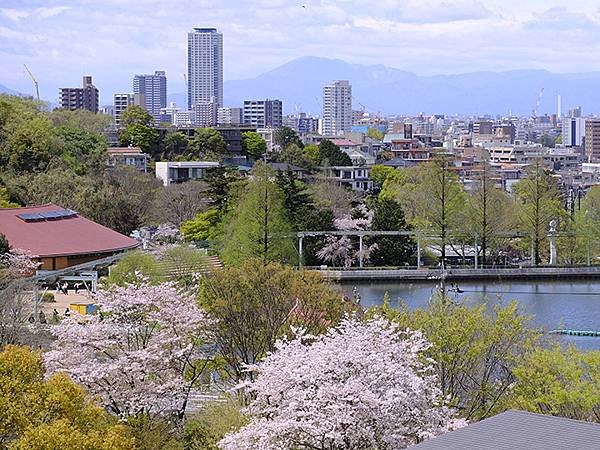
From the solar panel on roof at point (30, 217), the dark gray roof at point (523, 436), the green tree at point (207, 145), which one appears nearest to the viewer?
the dark gray roof at point (523, 436)

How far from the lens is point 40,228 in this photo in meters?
21.6

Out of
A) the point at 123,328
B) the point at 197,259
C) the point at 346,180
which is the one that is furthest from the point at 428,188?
the point at 123,328

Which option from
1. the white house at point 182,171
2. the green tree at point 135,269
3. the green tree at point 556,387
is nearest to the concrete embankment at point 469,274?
the green tree at point 135,269

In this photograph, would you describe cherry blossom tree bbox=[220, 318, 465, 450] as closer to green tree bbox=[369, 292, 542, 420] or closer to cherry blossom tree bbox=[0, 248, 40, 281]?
green tree bbox=[369, 292, 542, 420]

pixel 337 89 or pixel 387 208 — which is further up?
pixel 337 89

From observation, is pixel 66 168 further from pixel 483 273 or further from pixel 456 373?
pixel 456 373

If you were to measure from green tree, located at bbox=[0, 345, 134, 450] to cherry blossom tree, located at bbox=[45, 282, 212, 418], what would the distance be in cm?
239

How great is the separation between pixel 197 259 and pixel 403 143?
41605 millimetres

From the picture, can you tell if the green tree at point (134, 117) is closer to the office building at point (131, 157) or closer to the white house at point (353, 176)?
the office building at point (131, 157)

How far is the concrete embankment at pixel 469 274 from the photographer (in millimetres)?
26469

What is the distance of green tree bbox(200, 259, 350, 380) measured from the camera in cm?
1127

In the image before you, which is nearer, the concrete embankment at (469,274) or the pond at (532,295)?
the pond at (532,295)

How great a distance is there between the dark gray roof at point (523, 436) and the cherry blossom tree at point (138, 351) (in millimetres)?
4319

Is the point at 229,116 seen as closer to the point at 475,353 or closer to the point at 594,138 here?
the point at 594,138
